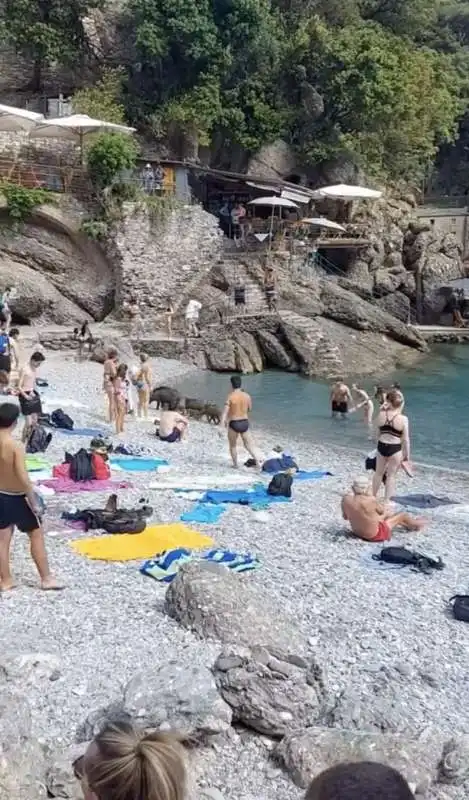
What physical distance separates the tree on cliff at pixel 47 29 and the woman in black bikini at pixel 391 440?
2831cm

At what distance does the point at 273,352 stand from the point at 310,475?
1428 cm

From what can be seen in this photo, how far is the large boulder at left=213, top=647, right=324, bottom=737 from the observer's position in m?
5.73

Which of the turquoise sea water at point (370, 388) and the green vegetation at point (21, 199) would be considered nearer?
the turquoise sea water at point (370, 388)

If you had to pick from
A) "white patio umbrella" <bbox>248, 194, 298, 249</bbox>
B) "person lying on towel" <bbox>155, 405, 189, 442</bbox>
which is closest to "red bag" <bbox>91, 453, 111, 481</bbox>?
"person lying on towel" <bbox>155, 405, 189, 442</bbox>

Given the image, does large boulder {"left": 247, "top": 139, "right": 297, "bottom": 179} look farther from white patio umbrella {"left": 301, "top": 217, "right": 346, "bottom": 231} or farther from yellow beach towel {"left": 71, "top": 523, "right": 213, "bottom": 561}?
yellow beach towel {"left": 71, "top": 523, "right": 213, "bottom": 561}

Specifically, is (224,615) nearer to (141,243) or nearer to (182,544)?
(182,544)

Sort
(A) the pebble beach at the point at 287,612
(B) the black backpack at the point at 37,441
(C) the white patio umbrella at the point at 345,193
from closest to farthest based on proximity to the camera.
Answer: (A) the pebble beach at the point at 287,612 < (B) the black backpack at the point at 37,441 < (C) the white patio umbrella at the point at 345,193

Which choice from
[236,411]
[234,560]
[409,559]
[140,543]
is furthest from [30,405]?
[409,559]

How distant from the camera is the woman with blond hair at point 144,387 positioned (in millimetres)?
19062

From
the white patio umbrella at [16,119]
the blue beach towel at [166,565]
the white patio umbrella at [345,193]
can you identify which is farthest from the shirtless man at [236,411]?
the white patio umbrella at [345,193]

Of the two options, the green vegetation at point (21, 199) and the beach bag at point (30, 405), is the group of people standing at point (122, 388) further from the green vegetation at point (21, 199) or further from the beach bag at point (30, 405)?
the green vegetation at point (21, 199)

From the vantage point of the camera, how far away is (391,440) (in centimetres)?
1173

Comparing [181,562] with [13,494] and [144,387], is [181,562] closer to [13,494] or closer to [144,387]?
[13,494]

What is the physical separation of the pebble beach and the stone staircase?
52.4 feet
